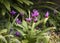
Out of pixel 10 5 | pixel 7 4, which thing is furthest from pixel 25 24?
pixel 10 5

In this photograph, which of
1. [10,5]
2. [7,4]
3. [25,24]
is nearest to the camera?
[25,24]

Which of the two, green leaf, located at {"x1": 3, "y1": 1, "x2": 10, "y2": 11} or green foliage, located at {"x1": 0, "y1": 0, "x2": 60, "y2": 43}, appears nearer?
green foliage, located at {"x1": 0, "y1": 0, "x2": 60, "y2": 43}

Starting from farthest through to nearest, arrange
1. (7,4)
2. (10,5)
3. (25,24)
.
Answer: (10,5) → (7,4) → (25,24)

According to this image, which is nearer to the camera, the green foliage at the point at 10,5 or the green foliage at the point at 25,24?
the green foliage at the point at 25,24

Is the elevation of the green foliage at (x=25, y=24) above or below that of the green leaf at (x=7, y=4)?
below

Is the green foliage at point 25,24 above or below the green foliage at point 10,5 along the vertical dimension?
below

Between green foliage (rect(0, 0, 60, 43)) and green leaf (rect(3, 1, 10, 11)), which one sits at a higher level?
green leaf (rect(3, 1, 10, 11))

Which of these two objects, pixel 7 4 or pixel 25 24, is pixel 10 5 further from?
pixel 25 24

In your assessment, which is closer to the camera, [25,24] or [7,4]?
[25,24]

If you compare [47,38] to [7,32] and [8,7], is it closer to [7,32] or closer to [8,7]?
[7,32]

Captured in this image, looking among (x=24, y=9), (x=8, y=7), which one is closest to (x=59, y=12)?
(x=24, y=9)

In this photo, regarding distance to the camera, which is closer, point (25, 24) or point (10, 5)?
point (25, 24)

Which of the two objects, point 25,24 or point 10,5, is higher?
point 10,5

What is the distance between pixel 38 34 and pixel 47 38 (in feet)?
0.80
